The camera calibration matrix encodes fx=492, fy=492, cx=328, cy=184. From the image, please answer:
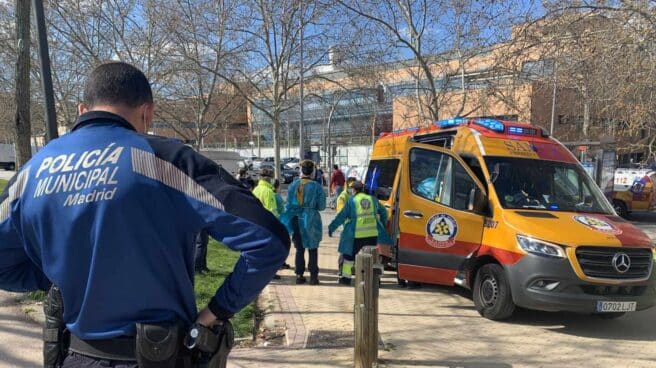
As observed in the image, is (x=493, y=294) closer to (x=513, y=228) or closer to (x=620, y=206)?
(x=513, y=228)

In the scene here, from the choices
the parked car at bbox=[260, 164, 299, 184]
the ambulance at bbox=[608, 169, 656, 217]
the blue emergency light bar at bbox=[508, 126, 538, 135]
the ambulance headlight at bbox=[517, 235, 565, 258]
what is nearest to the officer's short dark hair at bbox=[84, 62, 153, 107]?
the ambulance headlight at bbox=[517, 235, 565, 258]

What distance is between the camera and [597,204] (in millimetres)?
6348

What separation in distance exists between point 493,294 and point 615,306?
128 cm

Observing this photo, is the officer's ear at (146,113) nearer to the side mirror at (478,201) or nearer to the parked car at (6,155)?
the side mirror at (478,201)

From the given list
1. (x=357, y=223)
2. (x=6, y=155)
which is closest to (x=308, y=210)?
(x=357, y=223)

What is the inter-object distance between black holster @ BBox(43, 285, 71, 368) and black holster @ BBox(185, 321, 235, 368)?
0.46 m

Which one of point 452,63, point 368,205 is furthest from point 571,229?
point 452,63

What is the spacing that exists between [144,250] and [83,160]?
0.36 m

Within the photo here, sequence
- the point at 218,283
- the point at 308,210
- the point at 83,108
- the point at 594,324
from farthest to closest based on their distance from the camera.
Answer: the point at 308,210 < the point at 218,283 < the point at 594,324 < the point at 83,108

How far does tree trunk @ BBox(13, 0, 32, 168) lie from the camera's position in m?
6.59

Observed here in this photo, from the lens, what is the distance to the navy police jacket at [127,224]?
157 centimetres

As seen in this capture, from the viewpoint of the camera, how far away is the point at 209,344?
170 cm

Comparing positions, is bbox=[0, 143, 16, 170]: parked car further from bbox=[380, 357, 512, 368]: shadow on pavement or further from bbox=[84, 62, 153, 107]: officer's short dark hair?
bbox=[84, 62, 153, 107]: officer's short dark hair

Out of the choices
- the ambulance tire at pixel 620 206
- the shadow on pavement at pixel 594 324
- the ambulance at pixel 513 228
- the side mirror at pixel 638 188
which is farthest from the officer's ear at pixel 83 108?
the side mirror at pixel 638 188
